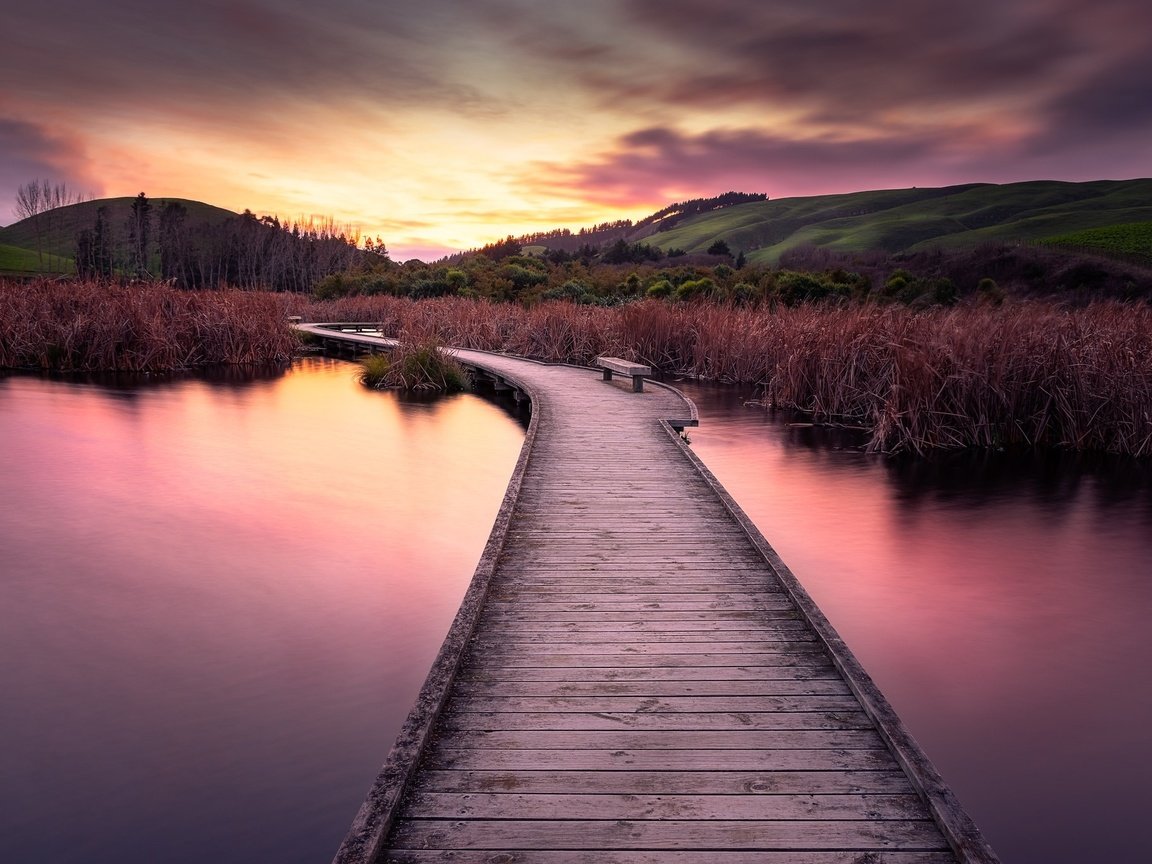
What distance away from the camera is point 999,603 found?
671 centimetres

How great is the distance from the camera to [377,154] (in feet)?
116

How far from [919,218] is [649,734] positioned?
99.4 metres

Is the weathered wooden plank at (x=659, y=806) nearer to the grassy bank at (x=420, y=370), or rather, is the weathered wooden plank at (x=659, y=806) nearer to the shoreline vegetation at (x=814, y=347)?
the shoreline vegetation at (x=814, y=347)

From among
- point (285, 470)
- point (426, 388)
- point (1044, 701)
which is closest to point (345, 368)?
point (426, 388)

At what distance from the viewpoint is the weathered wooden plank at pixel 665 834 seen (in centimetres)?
243

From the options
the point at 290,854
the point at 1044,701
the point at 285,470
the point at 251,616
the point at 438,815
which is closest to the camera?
the point at 438,815

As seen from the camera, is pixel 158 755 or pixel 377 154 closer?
pixel 158 755

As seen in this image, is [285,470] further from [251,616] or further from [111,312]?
[111,312]

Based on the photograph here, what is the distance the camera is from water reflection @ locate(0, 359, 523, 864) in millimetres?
3719

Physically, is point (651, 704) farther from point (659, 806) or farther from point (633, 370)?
point (633, 370)

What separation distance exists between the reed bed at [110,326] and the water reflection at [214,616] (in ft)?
15.9

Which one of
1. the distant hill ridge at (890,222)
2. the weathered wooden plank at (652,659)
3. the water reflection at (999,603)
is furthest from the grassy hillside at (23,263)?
the weathered wooden plank at (652,659)

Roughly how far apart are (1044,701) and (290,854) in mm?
4927

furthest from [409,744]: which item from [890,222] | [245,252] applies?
[890,222]
